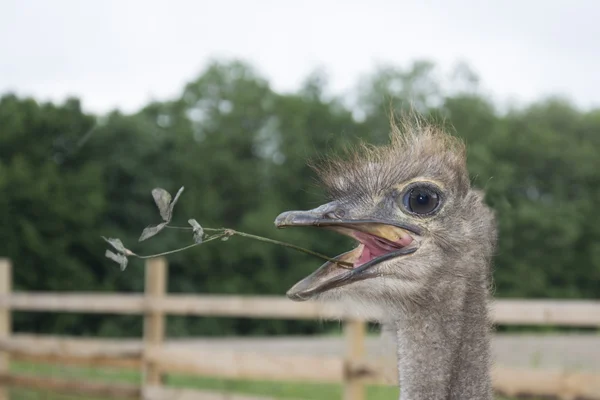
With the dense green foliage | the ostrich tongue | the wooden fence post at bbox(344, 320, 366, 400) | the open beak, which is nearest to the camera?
the open beak

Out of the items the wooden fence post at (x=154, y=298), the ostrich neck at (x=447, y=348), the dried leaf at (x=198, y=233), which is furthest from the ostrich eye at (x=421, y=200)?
the wooden fence post at (x=154, y=298)

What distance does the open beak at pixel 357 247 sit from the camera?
159cm

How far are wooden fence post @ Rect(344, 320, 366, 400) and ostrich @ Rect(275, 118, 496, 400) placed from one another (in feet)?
8.43

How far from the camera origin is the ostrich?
5.63ft

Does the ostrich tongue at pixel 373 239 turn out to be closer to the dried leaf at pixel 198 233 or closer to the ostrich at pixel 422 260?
the ostrich at pixel 422 260

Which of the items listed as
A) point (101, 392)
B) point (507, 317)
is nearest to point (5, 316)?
point (101, 392)

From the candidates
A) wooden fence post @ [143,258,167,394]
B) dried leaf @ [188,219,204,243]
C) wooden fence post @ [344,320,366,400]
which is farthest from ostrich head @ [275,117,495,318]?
wooden fence post @ [143,258,167,394]

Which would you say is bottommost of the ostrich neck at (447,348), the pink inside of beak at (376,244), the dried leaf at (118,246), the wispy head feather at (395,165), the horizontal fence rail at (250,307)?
the ostrich neck at (447,348)

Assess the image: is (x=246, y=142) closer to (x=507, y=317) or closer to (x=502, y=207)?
(x=507, y=317)

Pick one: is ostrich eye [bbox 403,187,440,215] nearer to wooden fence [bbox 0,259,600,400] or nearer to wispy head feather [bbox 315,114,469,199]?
wispy head feather [bbox 315,114,469,199]

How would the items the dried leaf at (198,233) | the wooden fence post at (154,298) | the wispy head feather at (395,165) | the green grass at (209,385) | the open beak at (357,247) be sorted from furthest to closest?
1. the green grass at (209,385)
2. the wooden fence post at (154,298)
3. the wispy head feather at (395,165)
4. the open beak at (357,247)
5. the dried leaf at (198,233)

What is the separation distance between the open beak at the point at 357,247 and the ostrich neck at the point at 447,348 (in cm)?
13

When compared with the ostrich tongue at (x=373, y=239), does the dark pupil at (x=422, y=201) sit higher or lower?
higher

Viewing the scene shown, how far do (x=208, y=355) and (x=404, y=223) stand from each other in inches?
127
